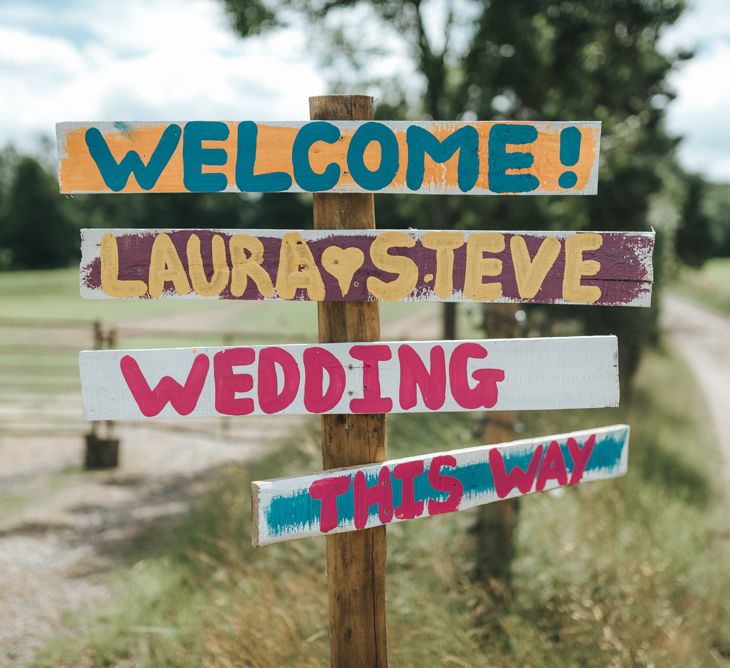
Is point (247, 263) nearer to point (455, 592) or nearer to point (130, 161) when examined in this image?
point (130, 161)

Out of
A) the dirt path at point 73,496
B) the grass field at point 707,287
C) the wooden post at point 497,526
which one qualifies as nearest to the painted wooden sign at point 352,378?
the wooden post at point 497,526

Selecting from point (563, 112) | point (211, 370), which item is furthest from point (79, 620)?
point (563, 112)

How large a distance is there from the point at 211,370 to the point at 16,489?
5596 mm

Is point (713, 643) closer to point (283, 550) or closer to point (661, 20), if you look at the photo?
point (283, 550)

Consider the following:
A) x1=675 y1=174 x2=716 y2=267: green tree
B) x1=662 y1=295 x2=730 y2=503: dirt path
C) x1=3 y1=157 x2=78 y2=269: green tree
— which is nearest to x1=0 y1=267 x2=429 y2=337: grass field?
x1=662 y1=295 x2=730 y2=503: dirt path

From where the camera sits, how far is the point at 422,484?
82.3 inches

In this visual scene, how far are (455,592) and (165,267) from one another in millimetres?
2193

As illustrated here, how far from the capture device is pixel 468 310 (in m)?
4.33

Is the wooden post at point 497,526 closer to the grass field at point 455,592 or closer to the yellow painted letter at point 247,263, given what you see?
the grass field at point 455,592

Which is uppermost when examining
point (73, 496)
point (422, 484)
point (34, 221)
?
point (34, 221)

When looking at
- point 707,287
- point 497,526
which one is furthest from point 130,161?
point 707,287

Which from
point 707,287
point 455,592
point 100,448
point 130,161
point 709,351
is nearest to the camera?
point 130,161

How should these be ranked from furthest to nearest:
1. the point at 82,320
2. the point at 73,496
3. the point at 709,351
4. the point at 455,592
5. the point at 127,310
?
the point at 127,310 < the point at 709,351 < the point at 82,320 < the point at 73,496 < the point at 455,592

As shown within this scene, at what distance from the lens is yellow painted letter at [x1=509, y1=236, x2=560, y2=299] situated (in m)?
2.01
